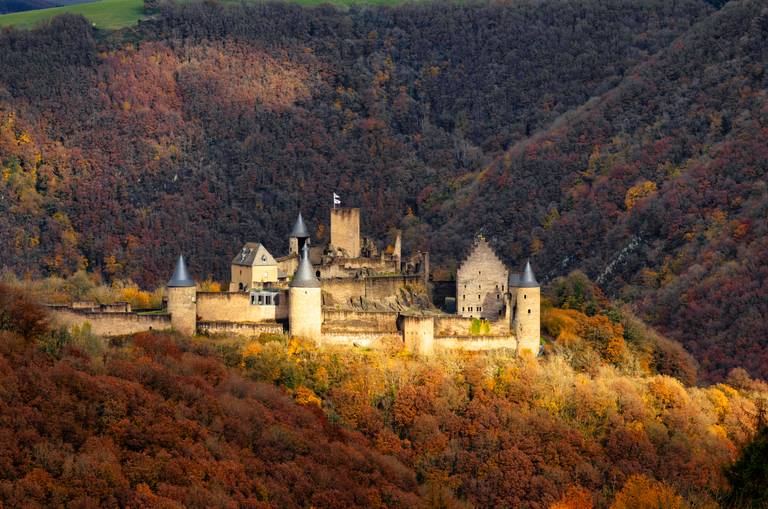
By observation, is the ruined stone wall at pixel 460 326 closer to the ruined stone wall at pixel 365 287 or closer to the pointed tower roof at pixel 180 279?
the ruined stone wall at pixel 365 287

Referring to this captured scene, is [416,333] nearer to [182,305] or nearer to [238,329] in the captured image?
[238,329]

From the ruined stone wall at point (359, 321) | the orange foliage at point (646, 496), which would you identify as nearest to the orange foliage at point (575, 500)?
the orange foliage at point (646, 496)

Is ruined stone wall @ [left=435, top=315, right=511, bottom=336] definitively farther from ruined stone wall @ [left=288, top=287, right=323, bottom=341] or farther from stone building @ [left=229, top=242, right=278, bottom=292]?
stone building @ [left=229, top=242, right=278, bottom=292]

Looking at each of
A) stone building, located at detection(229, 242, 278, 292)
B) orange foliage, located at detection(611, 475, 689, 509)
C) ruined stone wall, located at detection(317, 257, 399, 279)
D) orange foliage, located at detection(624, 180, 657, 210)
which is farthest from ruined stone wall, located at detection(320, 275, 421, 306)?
orange foliage, located at detection(624, 180, 657, 210)

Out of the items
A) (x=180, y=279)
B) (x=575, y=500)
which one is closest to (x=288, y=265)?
(x=180, y=279)

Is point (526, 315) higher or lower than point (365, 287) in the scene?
lower

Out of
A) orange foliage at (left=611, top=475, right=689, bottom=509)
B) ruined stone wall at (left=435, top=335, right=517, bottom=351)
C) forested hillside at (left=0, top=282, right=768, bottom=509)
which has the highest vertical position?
ruined stone wall at (left=435, top=335, right=517, bottom=351)
